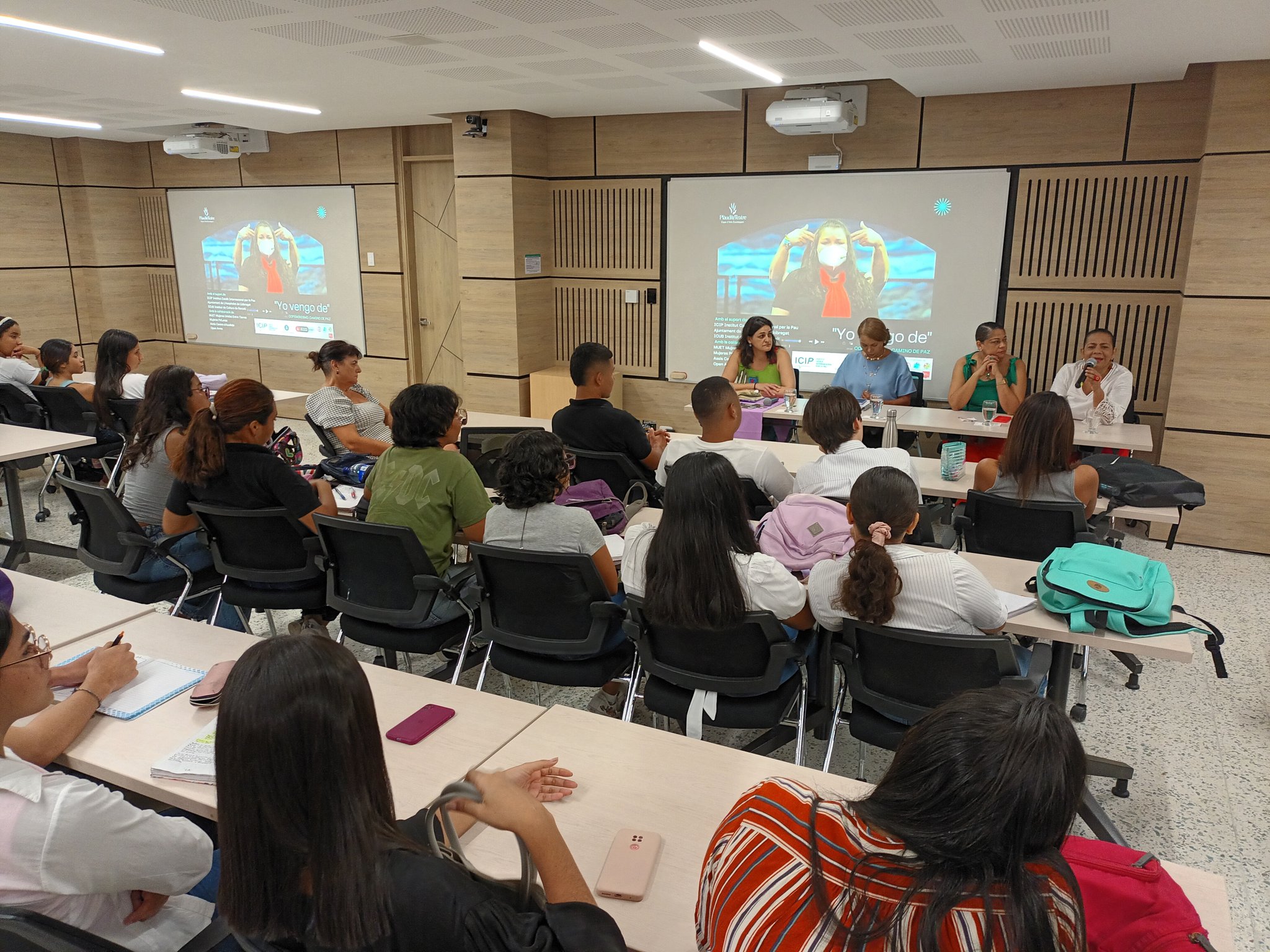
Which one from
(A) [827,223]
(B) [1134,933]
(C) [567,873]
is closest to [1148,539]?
(A) [827,223]

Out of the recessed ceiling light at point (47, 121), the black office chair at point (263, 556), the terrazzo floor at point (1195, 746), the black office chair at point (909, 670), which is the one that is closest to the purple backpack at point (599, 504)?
the terrazzo floor at point (1195, 746)

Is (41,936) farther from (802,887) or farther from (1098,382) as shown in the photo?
(1098,382)

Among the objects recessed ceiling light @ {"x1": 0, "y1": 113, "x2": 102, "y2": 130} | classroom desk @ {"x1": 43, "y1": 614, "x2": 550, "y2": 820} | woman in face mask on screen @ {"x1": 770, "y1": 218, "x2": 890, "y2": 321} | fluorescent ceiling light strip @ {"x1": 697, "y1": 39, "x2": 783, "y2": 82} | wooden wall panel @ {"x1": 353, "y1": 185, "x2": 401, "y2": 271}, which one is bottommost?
classroom desk @ {"x1": 43, "y1": 614, "x2": 550, "y2": 820}

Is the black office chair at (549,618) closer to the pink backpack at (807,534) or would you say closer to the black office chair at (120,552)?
the pink backpack at (807,534)

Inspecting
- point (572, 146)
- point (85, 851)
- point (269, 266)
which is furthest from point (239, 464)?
point (269, 266)

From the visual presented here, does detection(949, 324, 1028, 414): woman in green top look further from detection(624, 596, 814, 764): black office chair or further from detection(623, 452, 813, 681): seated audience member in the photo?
detection(623, 452, 813, 681): seated audience member

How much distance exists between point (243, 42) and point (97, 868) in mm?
4665

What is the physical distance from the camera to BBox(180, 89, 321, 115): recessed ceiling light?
6.45m

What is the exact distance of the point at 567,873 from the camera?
3.86 feet

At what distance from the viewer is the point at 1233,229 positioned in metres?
5.15

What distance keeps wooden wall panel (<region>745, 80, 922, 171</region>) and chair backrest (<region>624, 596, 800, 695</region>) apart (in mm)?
5265

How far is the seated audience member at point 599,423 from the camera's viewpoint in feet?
14.0

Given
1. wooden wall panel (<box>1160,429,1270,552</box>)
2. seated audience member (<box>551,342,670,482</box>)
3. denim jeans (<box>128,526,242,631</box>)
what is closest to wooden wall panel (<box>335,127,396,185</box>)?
seated audience member (<box>551,342,670,482</box>)

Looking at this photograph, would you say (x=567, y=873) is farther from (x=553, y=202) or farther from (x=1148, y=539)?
(x=553, y=202)
